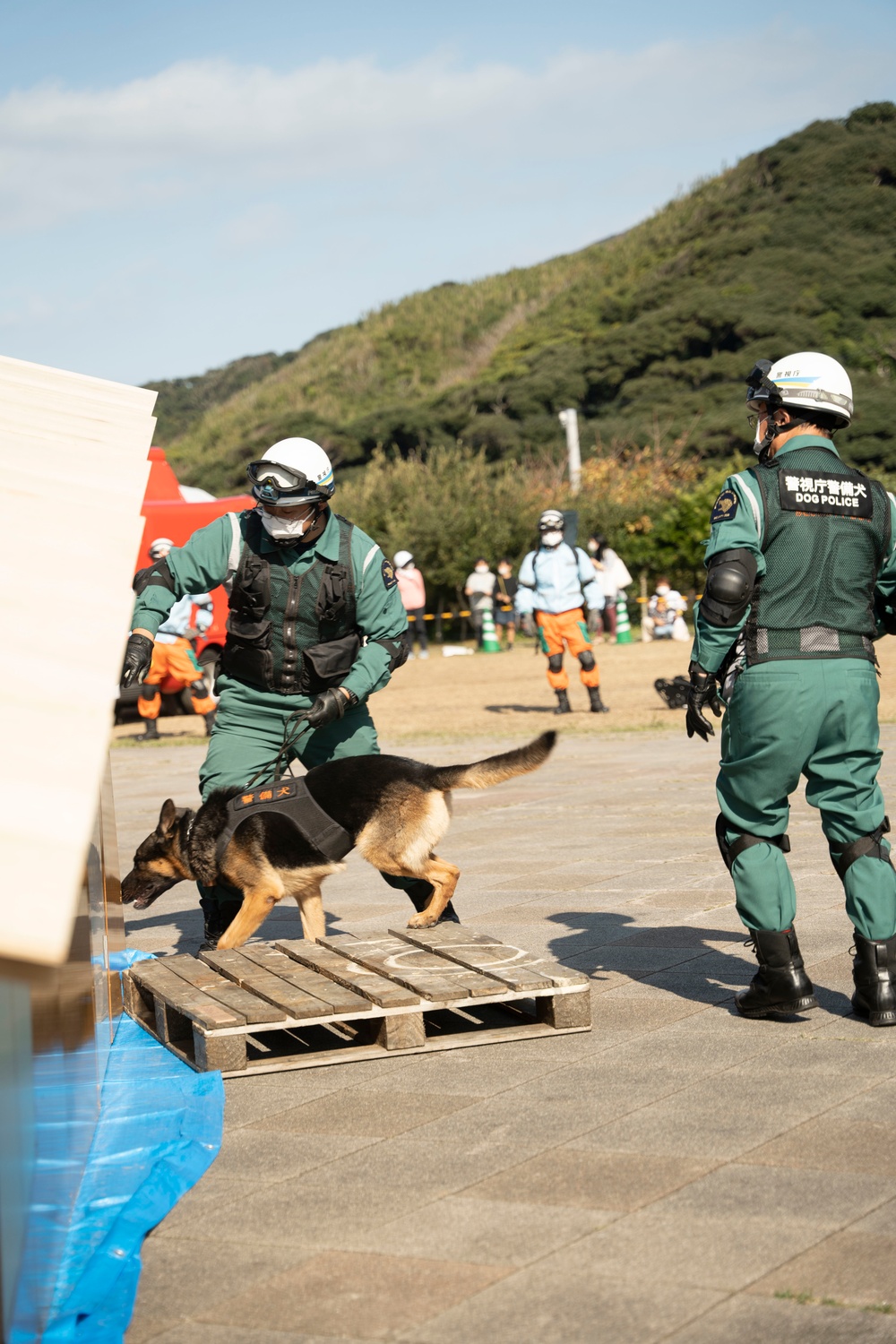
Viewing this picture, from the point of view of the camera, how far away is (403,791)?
5.56 m

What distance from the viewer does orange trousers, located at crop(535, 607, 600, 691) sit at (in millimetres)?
15711

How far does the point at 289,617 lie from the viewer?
5.80 meters

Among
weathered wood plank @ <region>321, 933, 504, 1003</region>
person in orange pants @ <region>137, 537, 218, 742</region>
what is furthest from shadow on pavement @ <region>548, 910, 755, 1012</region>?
person in orange pants @ <region>137, 537, 218, 742</region>

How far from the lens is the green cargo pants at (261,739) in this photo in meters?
5.96

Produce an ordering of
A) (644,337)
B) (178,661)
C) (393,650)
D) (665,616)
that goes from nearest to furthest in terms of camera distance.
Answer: (393,650)
(178,661)
(665,616)
(644,337)

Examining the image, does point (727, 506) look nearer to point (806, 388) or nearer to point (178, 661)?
point (806, 388)

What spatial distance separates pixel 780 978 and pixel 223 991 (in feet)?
6.04

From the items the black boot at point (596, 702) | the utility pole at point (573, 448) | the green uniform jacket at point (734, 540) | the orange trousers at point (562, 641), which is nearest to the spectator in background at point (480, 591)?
the orange trousers at point (562, 641)

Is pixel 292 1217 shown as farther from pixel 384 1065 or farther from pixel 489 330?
pixel 489 330

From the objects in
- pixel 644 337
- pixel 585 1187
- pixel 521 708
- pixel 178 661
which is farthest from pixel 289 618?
pixel 644 337

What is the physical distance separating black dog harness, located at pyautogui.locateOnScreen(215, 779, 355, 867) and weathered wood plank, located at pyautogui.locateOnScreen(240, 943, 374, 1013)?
0.44 meters

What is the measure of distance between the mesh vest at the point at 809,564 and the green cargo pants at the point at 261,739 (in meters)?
1.99

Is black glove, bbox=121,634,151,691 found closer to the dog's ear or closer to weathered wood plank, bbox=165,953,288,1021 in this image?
the dog's ear

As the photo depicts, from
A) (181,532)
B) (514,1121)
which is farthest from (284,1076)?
(181,532)
